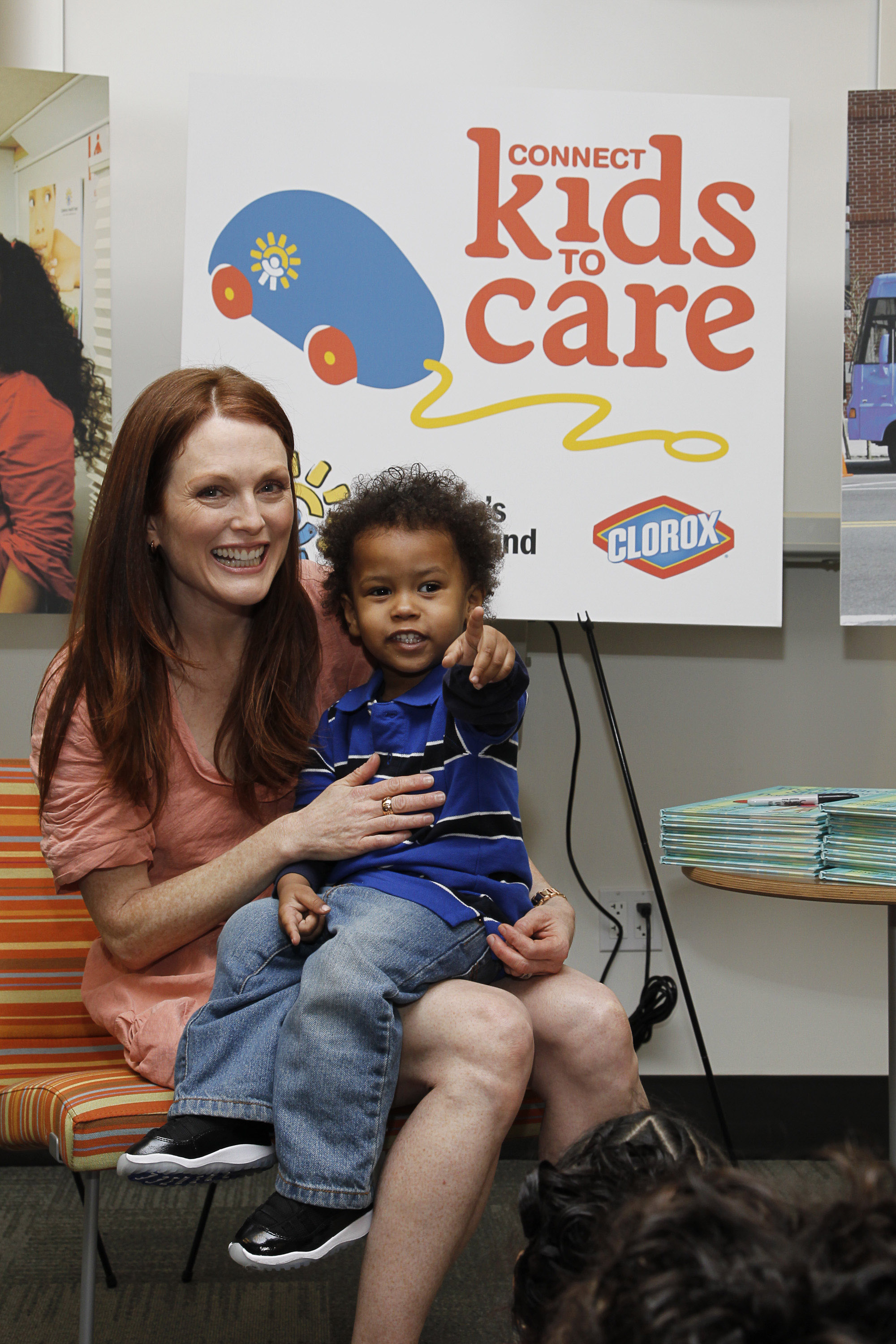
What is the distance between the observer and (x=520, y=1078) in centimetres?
109

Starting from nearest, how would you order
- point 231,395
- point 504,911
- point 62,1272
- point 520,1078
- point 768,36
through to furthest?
point 520,1078 < point 504,911 < point 231,395 < point 62,1272 < point 768,36

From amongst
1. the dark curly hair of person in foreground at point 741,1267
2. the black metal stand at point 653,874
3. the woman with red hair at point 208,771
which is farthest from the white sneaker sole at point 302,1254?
the black metal stand at point 653,874

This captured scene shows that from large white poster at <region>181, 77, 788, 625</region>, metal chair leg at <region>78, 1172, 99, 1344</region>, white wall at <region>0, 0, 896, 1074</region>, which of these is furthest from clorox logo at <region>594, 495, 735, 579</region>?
metal chair leg at <region>78, 1172, 99, 1344</region>

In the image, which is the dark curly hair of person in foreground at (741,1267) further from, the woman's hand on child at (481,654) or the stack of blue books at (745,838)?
the stack of blue books at (745,838)

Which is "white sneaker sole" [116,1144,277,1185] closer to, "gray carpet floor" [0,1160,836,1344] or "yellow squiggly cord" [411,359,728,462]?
"gray carpet floor" [0,1160,836,1344]

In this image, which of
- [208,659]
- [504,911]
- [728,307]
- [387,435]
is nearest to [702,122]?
[728,307]

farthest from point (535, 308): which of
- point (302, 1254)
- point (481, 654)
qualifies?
point (302, 1254)

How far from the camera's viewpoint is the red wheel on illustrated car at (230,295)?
5.75 feet

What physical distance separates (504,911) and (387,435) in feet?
2.83

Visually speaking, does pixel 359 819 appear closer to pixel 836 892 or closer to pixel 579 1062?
pixel 579 1062

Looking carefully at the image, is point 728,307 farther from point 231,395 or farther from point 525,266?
point 231,395

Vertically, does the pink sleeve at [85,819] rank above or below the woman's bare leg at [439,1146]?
above

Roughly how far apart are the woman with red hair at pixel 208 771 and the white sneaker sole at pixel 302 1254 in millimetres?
131

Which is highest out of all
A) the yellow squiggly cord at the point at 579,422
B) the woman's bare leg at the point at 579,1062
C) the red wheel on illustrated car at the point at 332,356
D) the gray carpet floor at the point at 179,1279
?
the red wheel on illustrated car at the point at 332,356
